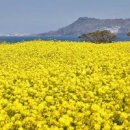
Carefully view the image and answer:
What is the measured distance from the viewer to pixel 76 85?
1320 centimetres

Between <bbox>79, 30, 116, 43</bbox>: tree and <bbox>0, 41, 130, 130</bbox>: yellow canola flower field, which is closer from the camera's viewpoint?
<bbox>0, 41, 130, 130</bbox>: yellow canola flower field

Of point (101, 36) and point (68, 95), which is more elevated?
point (68, 95)

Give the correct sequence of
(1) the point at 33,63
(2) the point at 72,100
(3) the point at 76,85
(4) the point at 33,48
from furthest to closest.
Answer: (4) the point at 33,48, (1) the point at 33,63, (3) the point at 76,85, (2) the point at 72,100

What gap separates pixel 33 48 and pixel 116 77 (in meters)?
11.9

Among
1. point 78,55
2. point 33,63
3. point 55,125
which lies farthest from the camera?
point 78,55

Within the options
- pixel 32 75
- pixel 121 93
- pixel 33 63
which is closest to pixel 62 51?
pixel 33 63

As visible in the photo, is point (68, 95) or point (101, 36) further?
point (101, 36)

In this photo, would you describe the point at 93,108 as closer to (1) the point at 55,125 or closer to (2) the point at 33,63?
(1) the point at 55,125

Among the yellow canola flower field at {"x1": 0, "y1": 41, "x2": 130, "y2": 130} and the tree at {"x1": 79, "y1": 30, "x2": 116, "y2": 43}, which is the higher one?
the yellow canola flower field at {"x1": 0, "y1": 41, "x2": 130, "y2": 130}

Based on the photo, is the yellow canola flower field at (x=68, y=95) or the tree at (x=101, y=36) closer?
the yellow canola flower field at (x=68, y=95)

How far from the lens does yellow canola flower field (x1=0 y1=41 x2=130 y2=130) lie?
9547mm

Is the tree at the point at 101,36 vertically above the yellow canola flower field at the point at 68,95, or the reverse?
the yellow canola flower field at the point at 68,95

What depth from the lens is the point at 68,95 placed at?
12.0 m

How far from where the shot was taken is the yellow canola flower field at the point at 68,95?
9547mm
